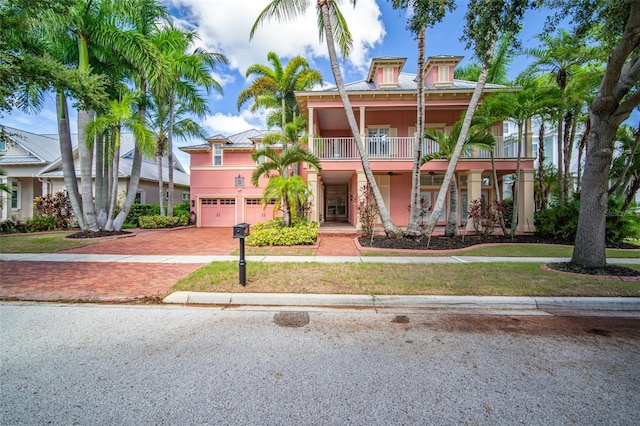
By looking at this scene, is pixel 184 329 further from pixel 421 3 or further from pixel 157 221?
pixel 157 221

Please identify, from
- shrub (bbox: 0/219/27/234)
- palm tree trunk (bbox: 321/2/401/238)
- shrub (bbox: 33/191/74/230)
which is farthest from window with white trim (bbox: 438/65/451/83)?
shrub (bbox: 0/219/27/234)

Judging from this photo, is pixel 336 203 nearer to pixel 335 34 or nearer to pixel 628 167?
pixel 335 34

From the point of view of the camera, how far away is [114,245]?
415 inches

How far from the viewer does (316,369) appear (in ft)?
9.37

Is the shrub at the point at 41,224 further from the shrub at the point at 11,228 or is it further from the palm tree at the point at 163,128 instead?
the palm tree at the point at 163,128

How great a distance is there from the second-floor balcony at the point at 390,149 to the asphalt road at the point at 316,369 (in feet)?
34.8

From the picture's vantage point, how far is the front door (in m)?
20.9

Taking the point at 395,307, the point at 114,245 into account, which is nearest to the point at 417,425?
the point at 395,307

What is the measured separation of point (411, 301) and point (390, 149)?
35.3ft

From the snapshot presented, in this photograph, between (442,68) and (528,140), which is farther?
(442,68)

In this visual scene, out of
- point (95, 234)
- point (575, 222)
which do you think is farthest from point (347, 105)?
point (95, 234)

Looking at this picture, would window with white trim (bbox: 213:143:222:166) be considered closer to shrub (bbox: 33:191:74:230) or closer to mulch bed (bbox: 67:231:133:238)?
mulch bed (bbox: 67:231:133:238)

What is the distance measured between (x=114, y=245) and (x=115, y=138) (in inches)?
218

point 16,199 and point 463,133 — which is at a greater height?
point 463,133
